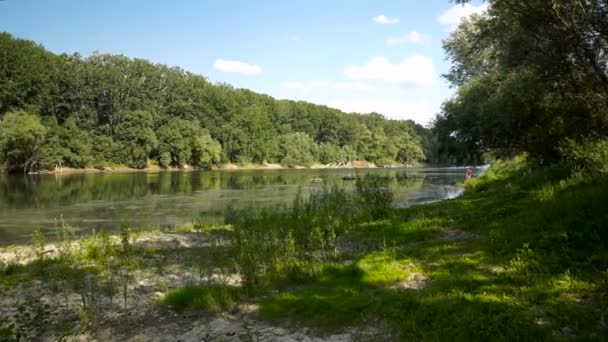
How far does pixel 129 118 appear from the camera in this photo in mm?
103250

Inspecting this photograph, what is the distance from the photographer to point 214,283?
891 cm

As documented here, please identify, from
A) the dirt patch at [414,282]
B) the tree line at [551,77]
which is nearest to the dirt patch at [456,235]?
the dirt patch at [414,282]

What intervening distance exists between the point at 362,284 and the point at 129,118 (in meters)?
104

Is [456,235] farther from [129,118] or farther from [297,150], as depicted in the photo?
[297,150]

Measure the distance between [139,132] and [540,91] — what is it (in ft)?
308

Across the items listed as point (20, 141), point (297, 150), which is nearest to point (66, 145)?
point (20, 141)

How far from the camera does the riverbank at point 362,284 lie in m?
5.91

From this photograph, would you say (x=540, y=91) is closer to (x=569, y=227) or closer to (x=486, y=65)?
(x=569, y=227)

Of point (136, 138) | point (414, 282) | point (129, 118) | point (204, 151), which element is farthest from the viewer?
point (204, 151)

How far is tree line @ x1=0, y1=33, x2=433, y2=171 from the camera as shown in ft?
288

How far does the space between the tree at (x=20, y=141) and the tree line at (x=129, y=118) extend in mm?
144

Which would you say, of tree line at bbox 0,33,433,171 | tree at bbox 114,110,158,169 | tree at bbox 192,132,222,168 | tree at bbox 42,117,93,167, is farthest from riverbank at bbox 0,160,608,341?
tree at bbox 192,132,222,168

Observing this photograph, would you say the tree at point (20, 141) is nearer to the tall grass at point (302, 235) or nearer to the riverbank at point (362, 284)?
the tall grass at point (302, 235)

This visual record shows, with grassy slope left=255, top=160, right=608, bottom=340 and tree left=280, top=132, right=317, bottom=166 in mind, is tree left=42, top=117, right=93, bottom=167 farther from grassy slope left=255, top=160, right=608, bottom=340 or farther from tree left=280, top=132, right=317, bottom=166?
grassy slope left=255, top=160, right=608, bottom=340
